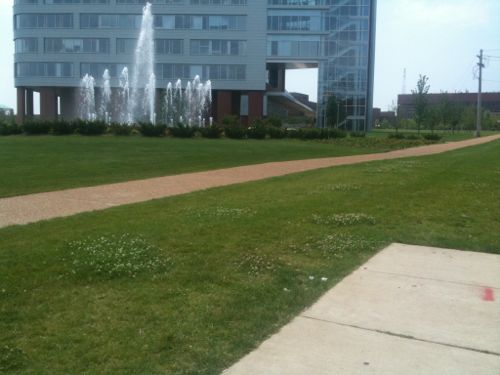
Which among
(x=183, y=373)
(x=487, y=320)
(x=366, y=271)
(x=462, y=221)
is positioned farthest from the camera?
(x=462, y=221)

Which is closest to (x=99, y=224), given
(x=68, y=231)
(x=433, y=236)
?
(x=68, y=231)

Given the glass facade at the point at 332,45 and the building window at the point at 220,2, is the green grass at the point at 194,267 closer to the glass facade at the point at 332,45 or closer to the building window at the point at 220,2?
the building window at the point at 220,2

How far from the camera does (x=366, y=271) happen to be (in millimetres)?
5766

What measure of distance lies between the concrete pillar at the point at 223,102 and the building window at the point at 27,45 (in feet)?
73.2

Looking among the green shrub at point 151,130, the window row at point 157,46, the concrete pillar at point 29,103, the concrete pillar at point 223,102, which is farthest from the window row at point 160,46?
the green shrub at point 151,130

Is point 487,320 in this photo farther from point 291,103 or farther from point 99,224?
point 291,103

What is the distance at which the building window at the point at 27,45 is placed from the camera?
2734 inches

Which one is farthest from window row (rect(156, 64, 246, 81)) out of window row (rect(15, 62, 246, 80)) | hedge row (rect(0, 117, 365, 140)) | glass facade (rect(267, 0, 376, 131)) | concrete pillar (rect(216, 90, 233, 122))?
hedge row (rect(0, 117, 365, 140))

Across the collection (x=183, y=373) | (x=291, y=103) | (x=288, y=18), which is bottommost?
(x=183, y=373)

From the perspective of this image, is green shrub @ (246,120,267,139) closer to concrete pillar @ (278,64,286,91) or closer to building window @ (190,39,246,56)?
building window @ (190,39,246,56)

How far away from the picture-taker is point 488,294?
514 centimetres

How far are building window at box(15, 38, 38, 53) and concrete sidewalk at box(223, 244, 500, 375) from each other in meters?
71.0

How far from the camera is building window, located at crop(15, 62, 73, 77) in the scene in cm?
6906

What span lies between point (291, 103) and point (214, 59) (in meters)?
24.4
